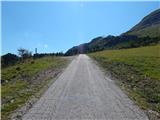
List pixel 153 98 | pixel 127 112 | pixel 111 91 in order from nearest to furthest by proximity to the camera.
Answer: pixel 127 112
pixel 153 98
pixel 111 91

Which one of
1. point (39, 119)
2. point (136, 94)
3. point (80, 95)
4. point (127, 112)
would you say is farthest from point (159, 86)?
point (39, 119)

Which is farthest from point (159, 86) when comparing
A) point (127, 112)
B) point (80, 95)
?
point (127, 112)

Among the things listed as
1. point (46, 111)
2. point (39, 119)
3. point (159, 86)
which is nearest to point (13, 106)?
point (46, 111)

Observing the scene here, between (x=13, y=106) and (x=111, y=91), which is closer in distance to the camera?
(x=13, y=106)

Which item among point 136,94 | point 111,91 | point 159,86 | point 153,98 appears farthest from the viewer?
point 159,86

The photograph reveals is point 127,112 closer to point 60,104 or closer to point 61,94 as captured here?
point 60,104

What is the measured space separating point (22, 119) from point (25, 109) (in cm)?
184

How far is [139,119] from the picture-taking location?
11.6m

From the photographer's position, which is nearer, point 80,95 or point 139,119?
point 139,119

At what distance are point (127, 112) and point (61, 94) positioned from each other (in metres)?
5.83

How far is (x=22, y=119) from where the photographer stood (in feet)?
38.1

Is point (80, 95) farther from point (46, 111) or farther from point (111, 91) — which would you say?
point (46, 111)

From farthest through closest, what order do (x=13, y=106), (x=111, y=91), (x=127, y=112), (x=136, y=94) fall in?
(x=111, y=91), (x=136, y=94), (x=13, y=106), (x=127, y=112)

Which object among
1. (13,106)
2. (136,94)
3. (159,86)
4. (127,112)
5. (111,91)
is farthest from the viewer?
(159,86)
